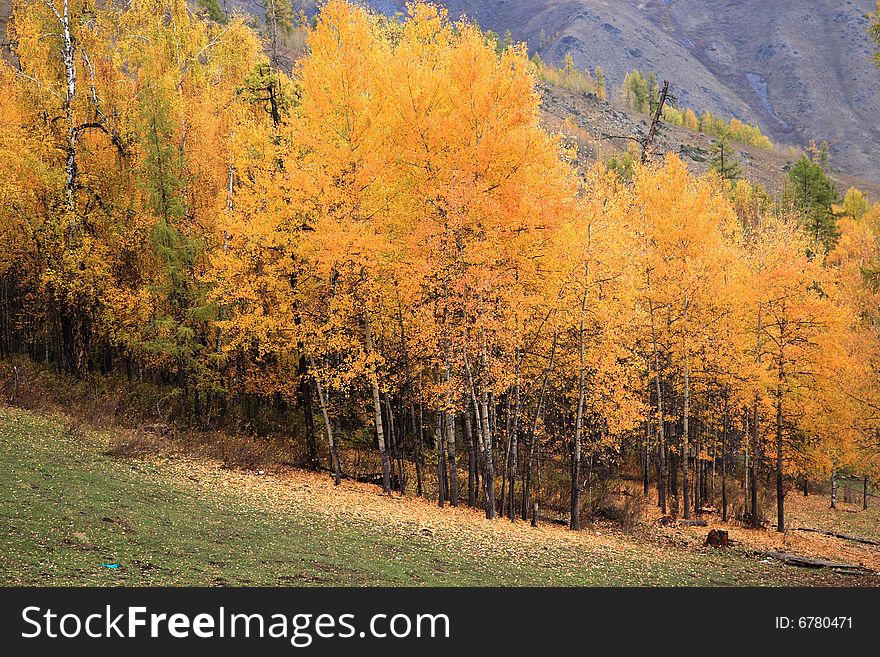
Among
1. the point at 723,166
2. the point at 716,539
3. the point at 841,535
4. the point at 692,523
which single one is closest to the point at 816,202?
the point at 723,166

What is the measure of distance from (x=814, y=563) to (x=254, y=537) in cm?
1512

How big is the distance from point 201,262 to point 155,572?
15805mm

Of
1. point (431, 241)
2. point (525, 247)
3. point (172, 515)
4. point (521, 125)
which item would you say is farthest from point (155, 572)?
point (521, 125)

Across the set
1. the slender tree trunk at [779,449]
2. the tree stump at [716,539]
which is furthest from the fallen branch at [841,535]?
the tree stump at [716,539]

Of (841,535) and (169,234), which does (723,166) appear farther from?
(169,234)

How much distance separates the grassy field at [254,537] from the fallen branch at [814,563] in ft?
3.38

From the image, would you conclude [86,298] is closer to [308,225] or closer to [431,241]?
[308,225]

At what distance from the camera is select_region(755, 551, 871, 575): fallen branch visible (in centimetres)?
1792

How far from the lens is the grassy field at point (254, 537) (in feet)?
32.1

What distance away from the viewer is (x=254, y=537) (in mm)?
12484

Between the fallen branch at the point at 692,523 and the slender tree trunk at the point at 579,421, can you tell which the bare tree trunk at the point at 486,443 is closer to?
the slender tree trunk at the point at 579,421

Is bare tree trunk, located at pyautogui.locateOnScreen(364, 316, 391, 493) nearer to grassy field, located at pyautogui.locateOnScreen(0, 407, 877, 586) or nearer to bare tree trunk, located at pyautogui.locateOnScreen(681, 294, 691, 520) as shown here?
grassy field, located at pyautogui.locateOnScreen(0, 407, 877, 586)

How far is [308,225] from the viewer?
63.5 ft

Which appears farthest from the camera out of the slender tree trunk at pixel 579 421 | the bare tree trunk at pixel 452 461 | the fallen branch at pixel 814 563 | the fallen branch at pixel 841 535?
the fallen branch at pixel 841 535
